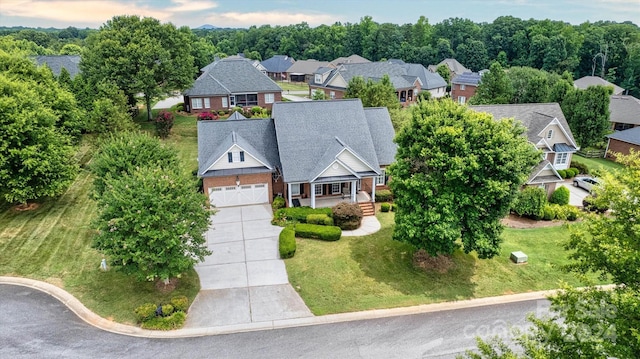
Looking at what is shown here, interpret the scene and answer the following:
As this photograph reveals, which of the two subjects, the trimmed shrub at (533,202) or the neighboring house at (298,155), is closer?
the neighboring house at (298,155)

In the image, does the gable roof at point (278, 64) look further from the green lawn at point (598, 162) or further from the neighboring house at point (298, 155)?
the neighboring house at point (298, 155)

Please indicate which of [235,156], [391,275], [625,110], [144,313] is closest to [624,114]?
[625,110]

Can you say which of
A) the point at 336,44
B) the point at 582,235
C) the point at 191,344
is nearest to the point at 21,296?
the point at 191,344

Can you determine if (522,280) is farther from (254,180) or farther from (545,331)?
(254,180)

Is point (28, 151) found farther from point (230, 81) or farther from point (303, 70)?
point (303, 70)

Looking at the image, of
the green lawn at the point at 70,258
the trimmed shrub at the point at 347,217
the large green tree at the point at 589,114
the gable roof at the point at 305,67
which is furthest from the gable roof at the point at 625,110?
the gable roof at the point at 305,67

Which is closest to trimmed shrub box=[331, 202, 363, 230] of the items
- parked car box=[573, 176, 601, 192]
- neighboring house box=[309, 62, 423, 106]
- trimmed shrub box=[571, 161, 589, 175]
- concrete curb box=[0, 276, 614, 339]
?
concrete curb box=[0, 276, 614, 339]

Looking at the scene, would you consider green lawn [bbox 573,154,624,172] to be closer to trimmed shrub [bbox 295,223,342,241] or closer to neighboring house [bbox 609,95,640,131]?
neighboring house [bbox 609,95,640,131]
